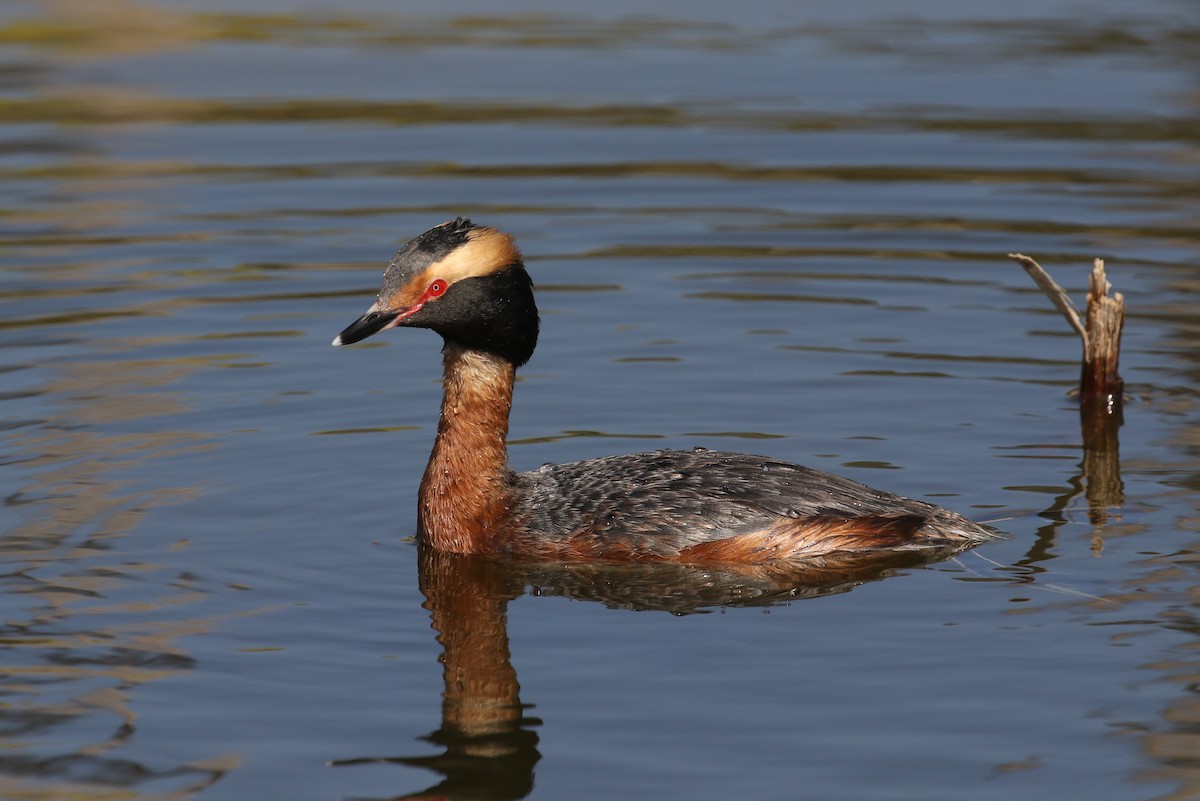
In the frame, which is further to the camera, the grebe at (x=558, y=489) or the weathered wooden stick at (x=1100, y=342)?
the weathered wooden stick at (x=1100, y=342)

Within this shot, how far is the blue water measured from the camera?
7.07 metres

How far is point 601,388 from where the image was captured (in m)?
12.0

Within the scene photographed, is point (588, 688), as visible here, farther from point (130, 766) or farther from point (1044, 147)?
point (1044, 147)

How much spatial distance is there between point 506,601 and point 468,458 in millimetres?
1129

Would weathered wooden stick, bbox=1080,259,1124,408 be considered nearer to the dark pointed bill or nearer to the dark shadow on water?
Answer: the dark shadow on water

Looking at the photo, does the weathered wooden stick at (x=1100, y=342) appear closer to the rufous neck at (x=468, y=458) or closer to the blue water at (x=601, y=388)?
the blue water at (x=601, y=388)

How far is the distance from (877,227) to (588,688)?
9382 millimetres

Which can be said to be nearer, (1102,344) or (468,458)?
(468,458)

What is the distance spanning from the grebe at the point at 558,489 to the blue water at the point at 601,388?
22 cm

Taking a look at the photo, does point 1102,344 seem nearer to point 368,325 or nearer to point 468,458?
point 468,458

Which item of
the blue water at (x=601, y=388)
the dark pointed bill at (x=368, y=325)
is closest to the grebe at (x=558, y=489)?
the dark pointed bill at (x=368, y=325)

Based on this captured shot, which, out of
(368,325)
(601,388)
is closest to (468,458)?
(368,325)

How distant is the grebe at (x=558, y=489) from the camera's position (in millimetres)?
8984

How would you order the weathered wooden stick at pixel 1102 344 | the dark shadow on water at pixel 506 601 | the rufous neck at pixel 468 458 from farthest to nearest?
the weathered wooden stick at pixel 1102 344 → the rufous neck at pixel 468 458 → the dark shadow on water at pixel 506 601
